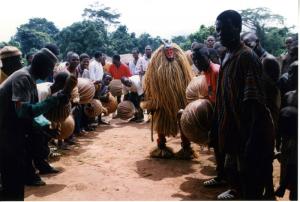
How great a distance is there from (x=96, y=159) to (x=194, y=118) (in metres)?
2.68

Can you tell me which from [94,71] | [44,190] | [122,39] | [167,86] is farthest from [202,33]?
[44,190]

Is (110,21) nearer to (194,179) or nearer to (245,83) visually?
(194,179)

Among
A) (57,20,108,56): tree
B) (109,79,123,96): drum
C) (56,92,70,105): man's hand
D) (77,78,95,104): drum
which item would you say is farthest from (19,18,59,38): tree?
(56,92,70,105): man's hand

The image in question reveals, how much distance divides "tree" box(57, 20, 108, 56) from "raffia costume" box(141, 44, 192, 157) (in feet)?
54.0

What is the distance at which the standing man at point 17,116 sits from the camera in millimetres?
3529

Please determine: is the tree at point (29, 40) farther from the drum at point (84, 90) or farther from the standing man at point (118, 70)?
the drum at point (84, 90)

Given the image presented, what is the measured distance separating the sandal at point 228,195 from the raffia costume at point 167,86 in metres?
2.02

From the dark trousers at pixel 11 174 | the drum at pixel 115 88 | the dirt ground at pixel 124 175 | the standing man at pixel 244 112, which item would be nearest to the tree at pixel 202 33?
the drum at pixel 115 88

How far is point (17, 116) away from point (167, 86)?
10.8ft

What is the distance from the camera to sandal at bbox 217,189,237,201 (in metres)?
4.75

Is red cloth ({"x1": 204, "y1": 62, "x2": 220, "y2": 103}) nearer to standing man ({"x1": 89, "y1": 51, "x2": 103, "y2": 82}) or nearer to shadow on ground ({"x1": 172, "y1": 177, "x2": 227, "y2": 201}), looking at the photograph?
shadow on ground ({"x1": 172, "y1": 177, "x2": 227, "y2": 201})

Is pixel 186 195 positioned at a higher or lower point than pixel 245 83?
lower

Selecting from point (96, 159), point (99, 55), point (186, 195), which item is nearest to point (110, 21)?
point (99, 55)

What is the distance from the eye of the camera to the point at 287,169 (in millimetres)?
3424
